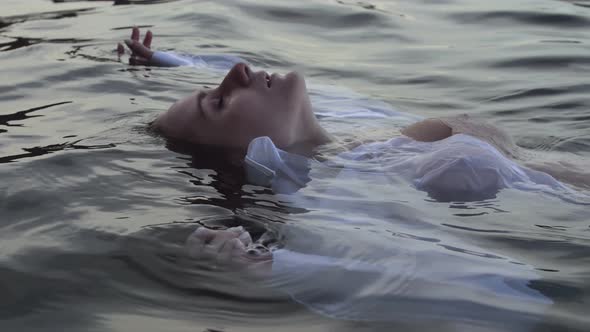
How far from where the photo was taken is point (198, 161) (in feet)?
11.7

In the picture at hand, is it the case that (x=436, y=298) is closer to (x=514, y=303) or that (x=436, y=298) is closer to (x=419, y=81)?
(x=514, y=303)

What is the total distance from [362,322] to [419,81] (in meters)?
3.46

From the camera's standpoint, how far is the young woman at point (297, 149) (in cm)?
258

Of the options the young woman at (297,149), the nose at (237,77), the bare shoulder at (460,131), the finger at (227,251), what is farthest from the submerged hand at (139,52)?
the finger at (227,251)

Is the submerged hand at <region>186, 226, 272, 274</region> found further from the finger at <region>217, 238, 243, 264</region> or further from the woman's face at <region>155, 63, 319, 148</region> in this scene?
the woman's face at <region>155, 63, 319, 148</region>

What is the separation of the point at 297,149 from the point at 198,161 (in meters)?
0.41

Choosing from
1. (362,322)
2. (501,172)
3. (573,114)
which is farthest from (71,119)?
(573,114)

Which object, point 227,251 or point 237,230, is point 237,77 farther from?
point 227,251

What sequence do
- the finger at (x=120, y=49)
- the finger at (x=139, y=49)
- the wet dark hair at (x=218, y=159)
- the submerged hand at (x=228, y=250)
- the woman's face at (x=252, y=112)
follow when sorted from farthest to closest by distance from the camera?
the finger at (x=120, y=49), the finger at (x=139, y=49), the woman's face at (x=252, y=112), the wet dark hair at (x=218, y=159), the submerged hand at (x=228, y=250)

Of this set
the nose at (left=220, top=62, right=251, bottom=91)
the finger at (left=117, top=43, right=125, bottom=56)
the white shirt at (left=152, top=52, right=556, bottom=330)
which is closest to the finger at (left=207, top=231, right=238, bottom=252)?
the white shirt at (left=152, top=52, right=556, bottom=330)

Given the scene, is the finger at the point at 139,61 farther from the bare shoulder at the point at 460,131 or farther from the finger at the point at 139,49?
the bare shoulder at the point at 460,131

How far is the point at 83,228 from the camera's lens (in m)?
2.84

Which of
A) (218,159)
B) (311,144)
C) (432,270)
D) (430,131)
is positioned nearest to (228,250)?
(432,270)

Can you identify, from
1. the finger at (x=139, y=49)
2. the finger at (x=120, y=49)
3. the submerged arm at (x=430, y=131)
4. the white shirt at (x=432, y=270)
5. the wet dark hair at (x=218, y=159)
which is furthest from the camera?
the finger at (x=120, y=49)
